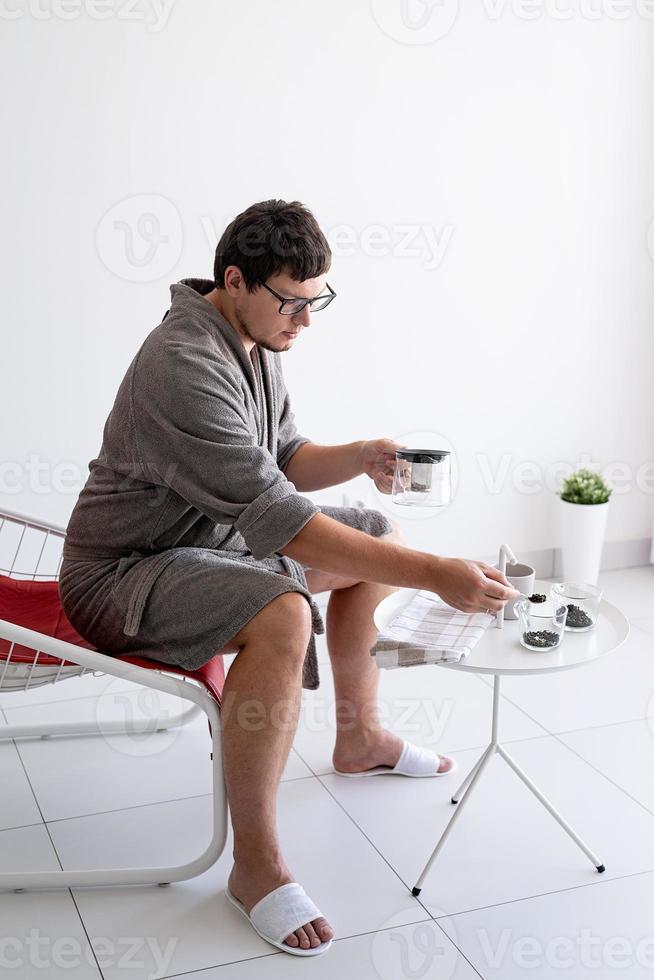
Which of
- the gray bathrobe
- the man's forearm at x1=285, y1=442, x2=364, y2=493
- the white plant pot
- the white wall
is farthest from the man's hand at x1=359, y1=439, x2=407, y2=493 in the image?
the white plant pot

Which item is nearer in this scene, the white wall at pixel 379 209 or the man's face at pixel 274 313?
the man's face at pixel 274 313

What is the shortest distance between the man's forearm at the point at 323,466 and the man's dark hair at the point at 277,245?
1.48 ft

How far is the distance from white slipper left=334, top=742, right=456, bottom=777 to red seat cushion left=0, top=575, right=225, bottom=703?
467mm

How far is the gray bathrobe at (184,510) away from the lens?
1.75 metres

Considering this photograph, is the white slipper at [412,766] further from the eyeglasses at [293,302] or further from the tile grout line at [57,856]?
the eyeglasses at [293,302]

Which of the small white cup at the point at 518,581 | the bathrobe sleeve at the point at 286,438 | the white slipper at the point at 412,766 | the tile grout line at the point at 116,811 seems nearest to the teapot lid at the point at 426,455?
the small white cup at the point at 518,581

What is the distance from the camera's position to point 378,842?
78.2 inches

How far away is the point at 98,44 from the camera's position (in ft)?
8.70

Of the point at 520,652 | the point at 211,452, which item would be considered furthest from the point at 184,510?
the point at 520,652

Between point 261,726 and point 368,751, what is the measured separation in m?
0.53

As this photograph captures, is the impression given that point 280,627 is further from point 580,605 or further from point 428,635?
point 580,605

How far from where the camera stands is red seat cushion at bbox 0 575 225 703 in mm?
1825

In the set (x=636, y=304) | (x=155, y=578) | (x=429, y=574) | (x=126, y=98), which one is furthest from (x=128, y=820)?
(x=636, y=304)

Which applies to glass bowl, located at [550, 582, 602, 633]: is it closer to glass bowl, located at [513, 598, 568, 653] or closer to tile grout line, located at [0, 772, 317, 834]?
glass bowl, located at [513, 598, 568, 653]
